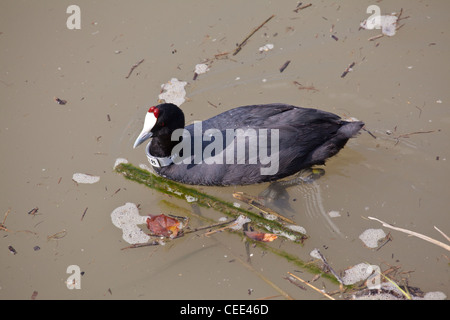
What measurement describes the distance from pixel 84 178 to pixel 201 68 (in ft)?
5.40

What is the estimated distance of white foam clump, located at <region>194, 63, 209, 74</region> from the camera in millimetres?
4988

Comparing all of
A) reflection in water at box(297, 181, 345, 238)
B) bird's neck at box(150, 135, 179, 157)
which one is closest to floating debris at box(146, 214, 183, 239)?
bird's neck at box(150, 135, 179, 157)

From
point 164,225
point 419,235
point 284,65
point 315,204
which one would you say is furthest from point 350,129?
point 164,225

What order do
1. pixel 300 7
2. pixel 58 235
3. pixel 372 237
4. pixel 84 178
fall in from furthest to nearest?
pixel 300 7 < pixel 84 178 < pixel 58 235 < pixel 372 237

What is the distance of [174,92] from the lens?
484 cm

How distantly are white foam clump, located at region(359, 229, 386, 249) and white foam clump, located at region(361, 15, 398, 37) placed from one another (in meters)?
2.30

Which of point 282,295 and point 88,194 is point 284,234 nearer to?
point 282,295

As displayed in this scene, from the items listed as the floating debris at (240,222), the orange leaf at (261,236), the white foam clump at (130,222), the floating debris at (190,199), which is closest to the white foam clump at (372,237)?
the orange leaf at (261,236)

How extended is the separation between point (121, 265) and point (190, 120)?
1554 millimetres

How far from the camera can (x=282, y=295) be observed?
351 cm

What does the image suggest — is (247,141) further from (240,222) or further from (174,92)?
(174,92)

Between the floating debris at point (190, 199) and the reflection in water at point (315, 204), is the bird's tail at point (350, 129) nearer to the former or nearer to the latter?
the reflection in water at point (315, 204)

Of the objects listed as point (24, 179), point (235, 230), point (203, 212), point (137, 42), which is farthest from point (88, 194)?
point (137, 42)

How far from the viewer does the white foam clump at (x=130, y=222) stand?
388 centimetres
